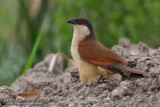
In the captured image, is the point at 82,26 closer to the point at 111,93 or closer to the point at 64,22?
the point at 111,93

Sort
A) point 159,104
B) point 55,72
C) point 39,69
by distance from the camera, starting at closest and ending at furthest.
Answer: point 159,104 → point 39,69 → point 55,72

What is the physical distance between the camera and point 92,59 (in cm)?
516

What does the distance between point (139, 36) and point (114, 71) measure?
203 inches

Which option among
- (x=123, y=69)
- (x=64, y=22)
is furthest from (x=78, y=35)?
(x=64, y=22)

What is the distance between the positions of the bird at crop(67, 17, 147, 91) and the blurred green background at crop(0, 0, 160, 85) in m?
3.85

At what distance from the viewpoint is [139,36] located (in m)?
10.1

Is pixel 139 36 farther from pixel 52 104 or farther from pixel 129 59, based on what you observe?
pixel 52 104

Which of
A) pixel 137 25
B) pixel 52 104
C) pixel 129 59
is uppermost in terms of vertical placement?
pixel 137 25

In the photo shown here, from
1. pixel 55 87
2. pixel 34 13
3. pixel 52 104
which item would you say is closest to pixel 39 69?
pixel 55 87

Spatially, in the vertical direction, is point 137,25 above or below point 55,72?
above

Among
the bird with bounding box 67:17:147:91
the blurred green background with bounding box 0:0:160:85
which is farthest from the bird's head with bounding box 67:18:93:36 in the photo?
the blurred green background with bounding box 0:0:160:85

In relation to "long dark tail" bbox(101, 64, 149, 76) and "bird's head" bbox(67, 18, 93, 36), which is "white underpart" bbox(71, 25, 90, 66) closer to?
"bird's head" bbox(67, 18, 93, 36)

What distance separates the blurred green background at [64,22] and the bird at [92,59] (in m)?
3.85

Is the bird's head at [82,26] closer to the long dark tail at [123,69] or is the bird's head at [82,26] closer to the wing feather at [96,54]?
the wing feather at [96,54]
